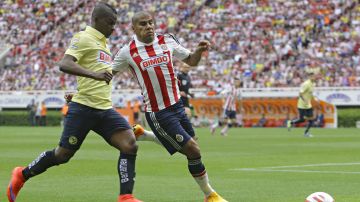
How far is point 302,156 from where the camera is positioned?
20.3 m

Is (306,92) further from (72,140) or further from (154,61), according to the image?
(72,140)

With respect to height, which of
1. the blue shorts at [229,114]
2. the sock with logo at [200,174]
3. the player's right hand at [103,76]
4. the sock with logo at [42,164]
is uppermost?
the player's right hand at [103,76]

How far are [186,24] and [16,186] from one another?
45.1 m

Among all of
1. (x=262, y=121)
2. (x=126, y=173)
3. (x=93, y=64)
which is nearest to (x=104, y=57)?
(x=93, y=64)

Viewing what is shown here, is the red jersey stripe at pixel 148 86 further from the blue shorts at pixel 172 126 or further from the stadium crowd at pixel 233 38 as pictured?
the stadium crowd at pixel 233 38

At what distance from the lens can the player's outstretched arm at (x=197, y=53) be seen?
10945 mm

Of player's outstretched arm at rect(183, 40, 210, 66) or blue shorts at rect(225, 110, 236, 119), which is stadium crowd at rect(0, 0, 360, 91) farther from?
player's outstretched arm at rect(183, 40, 210, 66)

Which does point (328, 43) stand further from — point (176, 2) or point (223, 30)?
point (176, 2)

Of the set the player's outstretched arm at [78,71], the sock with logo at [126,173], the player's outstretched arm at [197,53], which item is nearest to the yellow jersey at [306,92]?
the player's outstretched arm at [197,53]

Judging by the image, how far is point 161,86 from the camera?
11.0 metres

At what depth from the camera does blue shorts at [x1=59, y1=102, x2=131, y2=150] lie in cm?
1041

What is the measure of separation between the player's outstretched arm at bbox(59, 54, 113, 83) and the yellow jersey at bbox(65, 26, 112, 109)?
23 cm

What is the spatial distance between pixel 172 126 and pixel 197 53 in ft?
3.33

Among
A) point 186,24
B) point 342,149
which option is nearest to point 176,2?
point 186,24
